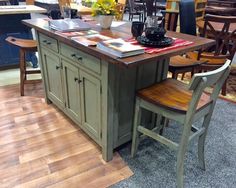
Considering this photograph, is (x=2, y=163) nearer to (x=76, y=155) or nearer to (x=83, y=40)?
(x=76, y=155)

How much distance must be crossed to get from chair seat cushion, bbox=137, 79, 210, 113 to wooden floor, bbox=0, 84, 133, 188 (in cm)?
65

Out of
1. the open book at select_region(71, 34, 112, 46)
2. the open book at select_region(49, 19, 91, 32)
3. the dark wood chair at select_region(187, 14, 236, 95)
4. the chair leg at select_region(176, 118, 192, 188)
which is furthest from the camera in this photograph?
the dark wood chair at select_region(187, 14, 236, 95)

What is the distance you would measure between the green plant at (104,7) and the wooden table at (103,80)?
0.52 ft

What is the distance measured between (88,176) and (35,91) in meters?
1.65

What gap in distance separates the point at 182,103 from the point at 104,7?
1.04m

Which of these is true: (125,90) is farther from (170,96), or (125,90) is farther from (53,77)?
(53,77)

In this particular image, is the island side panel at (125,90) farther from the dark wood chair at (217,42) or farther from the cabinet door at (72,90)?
the dark wood chair at (217,42)

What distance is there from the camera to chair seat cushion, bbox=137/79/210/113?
1367mm

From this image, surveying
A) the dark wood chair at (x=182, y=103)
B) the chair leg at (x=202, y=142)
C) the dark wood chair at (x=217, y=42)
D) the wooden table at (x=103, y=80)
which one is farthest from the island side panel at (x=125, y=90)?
the dark wood chair at (x=217, y=42)

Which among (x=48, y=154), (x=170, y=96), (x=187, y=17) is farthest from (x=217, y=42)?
(x=48, y=154)

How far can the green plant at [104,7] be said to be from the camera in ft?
5.92

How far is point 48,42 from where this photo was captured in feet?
6.72

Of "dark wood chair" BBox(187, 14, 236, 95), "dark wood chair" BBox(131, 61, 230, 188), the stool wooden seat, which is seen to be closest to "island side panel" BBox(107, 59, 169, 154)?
"dark wood chair" BBox(131, 61, 230, 188)

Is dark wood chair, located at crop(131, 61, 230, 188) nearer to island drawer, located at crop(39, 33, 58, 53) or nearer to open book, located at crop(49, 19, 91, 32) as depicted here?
open book, located at crop(49, 19, 91, 32)
